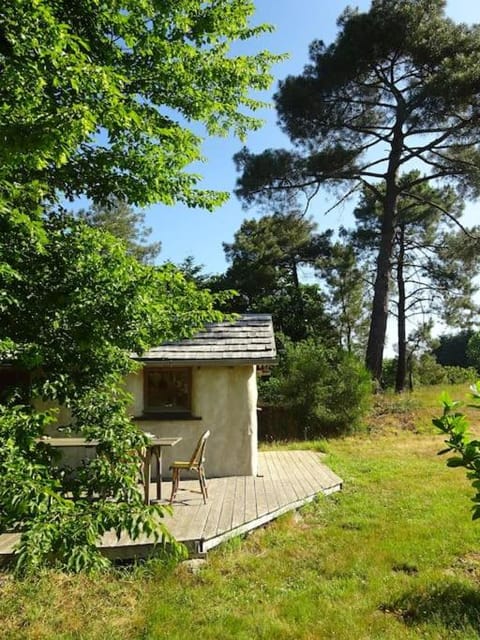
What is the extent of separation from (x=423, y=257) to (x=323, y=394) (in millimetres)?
14113

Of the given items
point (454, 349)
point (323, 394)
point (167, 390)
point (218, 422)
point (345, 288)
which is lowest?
point (218, 422)

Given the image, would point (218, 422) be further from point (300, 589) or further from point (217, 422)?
point (300, 589)

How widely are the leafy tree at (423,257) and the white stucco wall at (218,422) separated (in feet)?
52.7

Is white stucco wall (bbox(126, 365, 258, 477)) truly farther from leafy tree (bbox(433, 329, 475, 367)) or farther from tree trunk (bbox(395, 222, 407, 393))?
leafy tree (bbox(433, 329, 475, 367))

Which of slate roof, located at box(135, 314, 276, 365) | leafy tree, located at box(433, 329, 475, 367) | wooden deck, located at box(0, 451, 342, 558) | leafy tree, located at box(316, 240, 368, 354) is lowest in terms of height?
wooden deck, located at box(0, 451, 342, 558)

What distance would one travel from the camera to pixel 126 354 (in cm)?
466

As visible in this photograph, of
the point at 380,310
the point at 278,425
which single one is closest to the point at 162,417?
the point at 278,425

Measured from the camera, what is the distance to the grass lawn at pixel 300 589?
163 inches

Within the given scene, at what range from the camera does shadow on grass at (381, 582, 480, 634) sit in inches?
164

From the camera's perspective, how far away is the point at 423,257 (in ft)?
85.0

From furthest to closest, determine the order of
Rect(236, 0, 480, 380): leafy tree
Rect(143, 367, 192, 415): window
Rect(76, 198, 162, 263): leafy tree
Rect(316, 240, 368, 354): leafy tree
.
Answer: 1. Rect(76, 198, 162, 263): leafy tree
2. Rect(316, 240, 368, 354): leafy tree
3. Rect(236, 0, 480, 380): leafy tree
4. Rect(143, 367, 192, 415): window

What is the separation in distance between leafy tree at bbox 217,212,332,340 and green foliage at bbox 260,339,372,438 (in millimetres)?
8766

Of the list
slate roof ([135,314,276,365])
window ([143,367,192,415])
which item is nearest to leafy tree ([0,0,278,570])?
slate roof ([135,314,276,365])

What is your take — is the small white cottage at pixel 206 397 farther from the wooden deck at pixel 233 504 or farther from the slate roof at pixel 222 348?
the wooden deck at pixel 233 504
